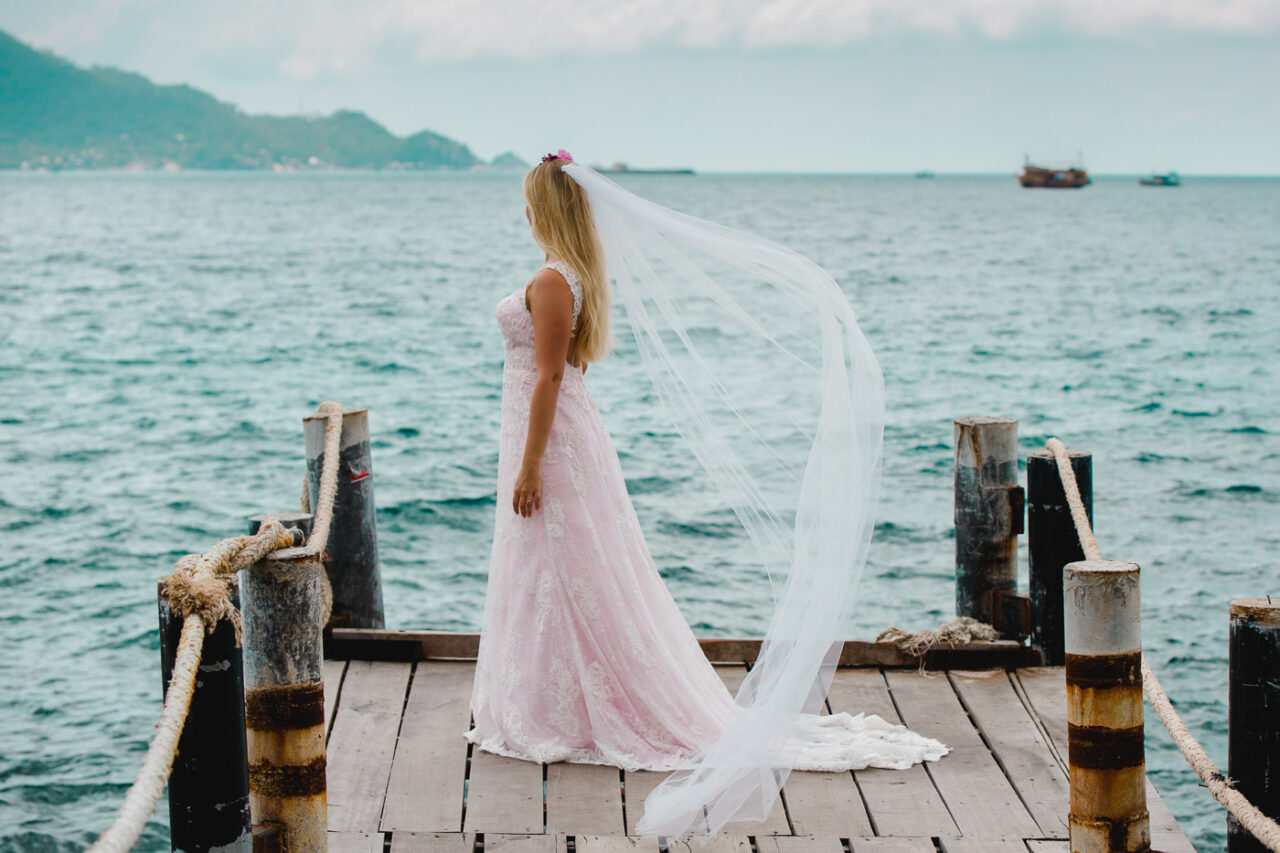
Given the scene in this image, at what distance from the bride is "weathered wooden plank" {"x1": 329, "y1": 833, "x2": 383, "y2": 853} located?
732 mm

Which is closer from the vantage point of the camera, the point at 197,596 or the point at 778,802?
the point at 197,596

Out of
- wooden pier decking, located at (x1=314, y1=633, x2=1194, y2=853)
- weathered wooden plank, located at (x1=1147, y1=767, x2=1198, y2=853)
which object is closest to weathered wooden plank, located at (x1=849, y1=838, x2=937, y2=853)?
wooden pier decking, located at (x1=314, y1=633, x2=1194, y2=853)

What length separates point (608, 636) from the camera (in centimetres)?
464

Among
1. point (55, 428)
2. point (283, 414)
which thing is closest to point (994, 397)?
point (283, 414)

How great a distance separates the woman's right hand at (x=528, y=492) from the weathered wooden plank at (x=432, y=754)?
3.10 ft

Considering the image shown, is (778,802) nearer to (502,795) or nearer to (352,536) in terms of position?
(502,795)

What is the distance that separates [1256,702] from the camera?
3.37 m

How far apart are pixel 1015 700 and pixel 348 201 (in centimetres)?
10879

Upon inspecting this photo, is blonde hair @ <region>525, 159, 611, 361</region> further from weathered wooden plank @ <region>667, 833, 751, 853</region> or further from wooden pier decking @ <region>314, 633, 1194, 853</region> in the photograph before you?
weathered wooden plank @ <region>667, 833, 751, 853</region>

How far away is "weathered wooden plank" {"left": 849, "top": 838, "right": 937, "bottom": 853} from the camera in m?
3.88

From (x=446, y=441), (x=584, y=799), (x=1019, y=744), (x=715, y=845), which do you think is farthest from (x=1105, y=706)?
(x=446, y=441)

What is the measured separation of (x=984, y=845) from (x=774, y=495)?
1694 millimetres

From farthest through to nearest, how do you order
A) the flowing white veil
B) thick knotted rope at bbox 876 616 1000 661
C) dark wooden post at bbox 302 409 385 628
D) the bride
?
dark wooden post at bbox 302 409 385 628, thick knotted rope at bbox 876 616 1000 661, the bride, the flowing white veil

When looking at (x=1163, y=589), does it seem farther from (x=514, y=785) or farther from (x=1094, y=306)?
(x=1094, y=306)
